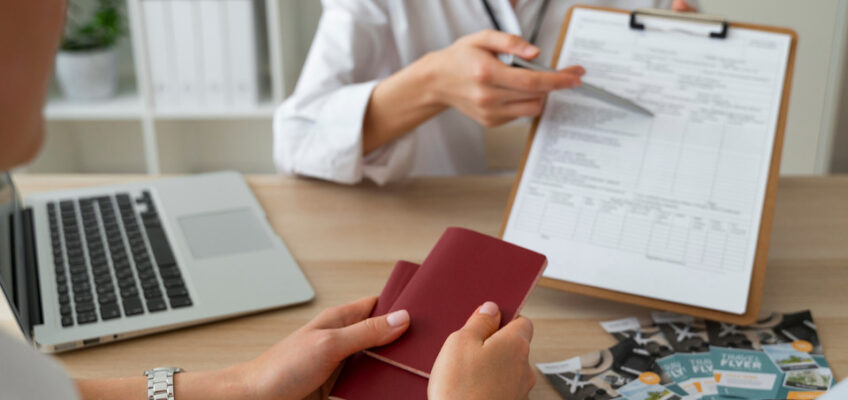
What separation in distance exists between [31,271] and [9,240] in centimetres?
6

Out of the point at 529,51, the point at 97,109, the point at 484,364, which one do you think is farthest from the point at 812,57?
the point at 97,109

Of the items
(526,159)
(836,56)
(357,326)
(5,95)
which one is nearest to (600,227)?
(526,159)

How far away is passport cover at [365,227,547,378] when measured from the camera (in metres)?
0.66

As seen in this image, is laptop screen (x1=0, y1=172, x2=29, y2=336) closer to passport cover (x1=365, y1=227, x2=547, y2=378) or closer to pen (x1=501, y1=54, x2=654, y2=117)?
passport cover (x1=365, y1=227, x2=547, y2=378)

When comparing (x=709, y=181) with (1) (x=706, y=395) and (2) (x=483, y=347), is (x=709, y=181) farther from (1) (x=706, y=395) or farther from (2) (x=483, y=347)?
(2) (x=483, y=347)

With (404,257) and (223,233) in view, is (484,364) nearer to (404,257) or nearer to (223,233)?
(404,257)

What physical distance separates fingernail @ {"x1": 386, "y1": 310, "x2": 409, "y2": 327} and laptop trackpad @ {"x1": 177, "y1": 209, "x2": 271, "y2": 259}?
0.31 m

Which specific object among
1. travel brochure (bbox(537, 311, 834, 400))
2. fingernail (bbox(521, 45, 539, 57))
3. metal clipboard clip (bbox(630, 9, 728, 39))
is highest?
metal clipboard clip (bbox(630, 9, 728, 39))

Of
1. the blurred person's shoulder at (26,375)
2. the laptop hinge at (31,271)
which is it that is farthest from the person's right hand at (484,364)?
the laptop hinge at (31,271)

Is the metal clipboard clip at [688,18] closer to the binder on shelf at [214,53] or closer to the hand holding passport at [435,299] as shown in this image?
the hand holding passport at [435,299]

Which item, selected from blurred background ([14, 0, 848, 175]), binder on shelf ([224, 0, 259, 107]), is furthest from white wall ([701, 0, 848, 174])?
binder on shelf ([224, 0, 259, 107])

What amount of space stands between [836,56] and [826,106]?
13 cm

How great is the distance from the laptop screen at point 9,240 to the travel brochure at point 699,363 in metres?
0.50

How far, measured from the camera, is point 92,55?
1986 mm
